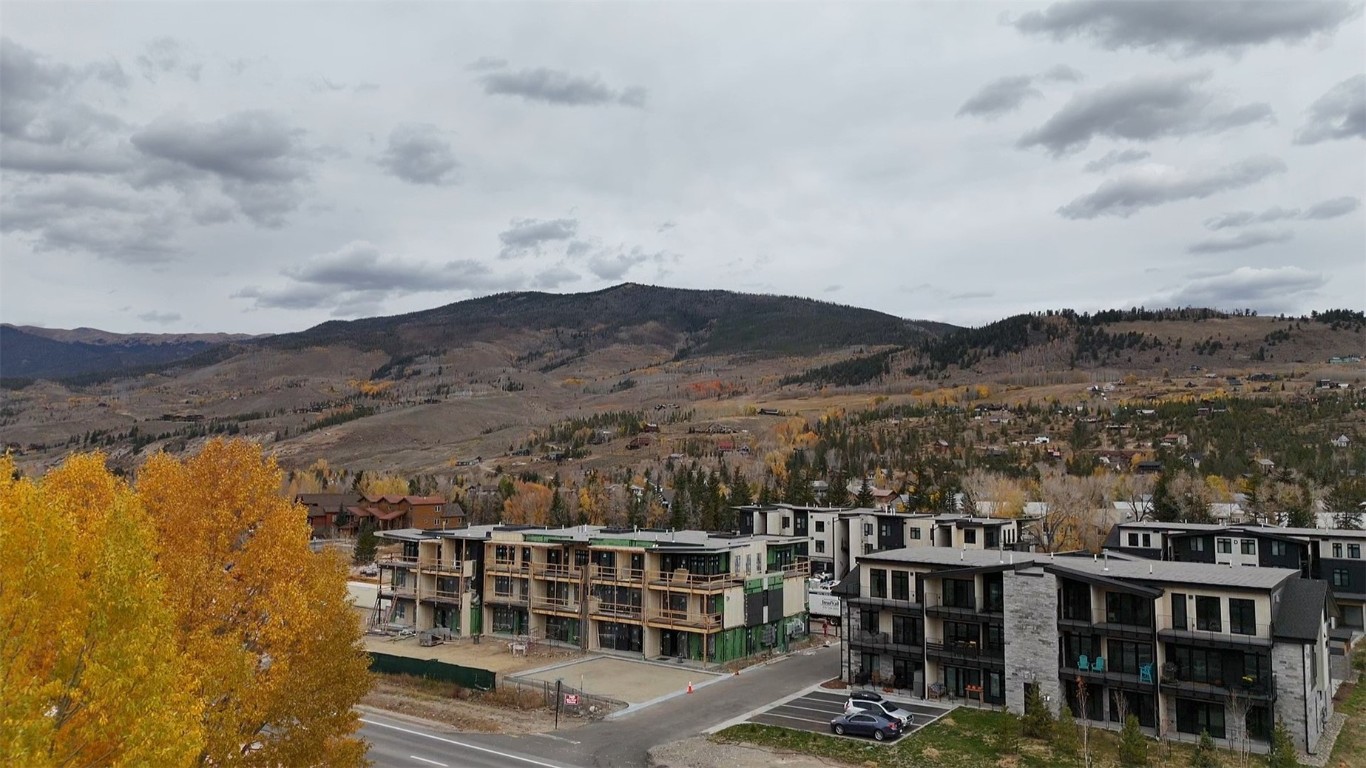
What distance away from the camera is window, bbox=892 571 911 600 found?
51559mm

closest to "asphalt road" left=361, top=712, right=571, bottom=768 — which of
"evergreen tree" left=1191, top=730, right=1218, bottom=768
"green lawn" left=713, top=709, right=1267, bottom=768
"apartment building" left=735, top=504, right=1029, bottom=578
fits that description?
"green lawn" left=713, top=709, right=1267, bottom=768

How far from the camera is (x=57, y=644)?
55.5 ft

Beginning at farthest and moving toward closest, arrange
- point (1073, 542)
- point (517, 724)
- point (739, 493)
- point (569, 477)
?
1. point (569, 477)
2. point (739, 493)
3. point (1073, 542)
4. point (517, 724)

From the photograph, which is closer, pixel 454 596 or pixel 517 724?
pixel 517 724

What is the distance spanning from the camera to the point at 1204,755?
36375 millimetres

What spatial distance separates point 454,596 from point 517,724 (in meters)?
25.5

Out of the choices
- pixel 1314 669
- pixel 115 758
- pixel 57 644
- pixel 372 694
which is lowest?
pixel 372 694

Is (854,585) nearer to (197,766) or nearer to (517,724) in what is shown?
(517,724)

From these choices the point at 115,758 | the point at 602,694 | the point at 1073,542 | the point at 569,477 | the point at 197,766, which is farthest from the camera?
the point at 569,477

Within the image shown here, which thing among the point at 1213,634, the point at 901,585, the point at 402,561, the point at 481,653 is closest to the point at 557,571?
the point at 481,653

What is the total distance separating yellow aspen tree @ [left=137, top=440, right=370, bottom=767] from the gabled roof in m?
39.2

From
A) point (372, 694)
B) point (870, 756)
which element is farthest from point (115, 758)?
point (372, 694)

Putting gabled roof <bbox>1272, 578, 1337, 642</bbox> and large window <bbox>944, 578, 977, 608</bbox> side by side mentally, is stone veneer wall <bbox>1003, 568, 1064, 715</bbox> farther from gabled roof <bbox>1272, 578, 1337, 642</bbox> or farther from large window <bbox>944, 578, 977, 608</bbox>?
gabled roof <bbox>1272, 578, 1337, 642</bbox>

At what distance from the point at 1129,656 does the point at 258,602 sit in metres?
38.9
